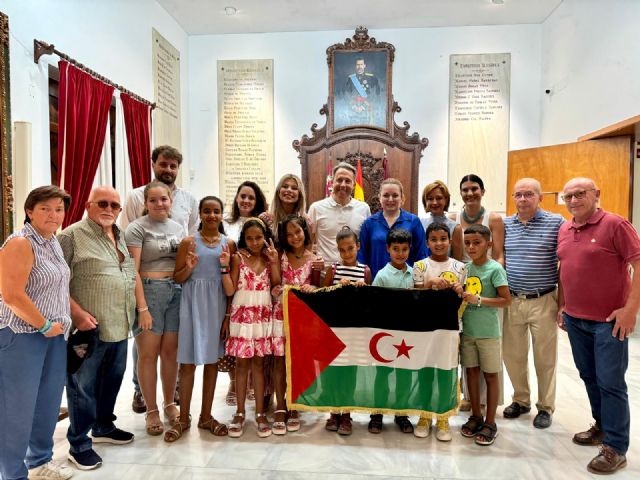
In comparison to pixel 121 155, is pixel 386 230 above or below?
below

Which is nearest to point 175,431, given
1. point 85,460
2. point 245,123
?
point 85,460

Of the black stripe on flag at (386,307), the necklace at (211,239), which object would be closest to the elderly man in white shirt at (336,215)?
the black stripe on flag at (386,307)

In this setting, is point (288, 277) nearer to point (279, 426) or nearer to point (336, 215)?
point (336, 215)

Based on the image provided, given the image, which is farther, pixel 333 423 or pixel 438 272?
pixel 333 423

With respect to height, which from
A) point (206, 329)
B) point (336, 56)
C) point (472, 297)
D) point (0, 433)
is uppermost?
point (336, 56)

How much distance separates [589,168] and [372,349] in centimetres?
436

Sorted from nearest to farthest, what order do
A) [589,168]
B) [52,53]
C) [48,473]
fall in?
[48,473] < [52,53] < [589,168]

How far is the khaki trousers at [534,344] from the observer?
283cm

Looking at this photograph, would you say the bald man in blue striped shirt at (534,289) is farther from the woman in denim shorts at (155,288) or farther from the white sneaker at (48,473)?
the white sneaker at (48,473)

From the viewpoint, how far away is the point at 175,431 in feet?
8.48

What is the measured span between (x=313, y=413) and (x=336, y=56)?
231 inches

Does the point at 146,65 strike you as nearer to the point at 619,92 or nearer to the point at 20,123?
the point at 20,123

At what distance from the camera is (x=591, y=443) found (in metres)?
2.56

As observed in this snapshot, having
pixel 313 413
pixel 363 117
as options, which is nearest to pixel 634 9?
pixel 363 117
